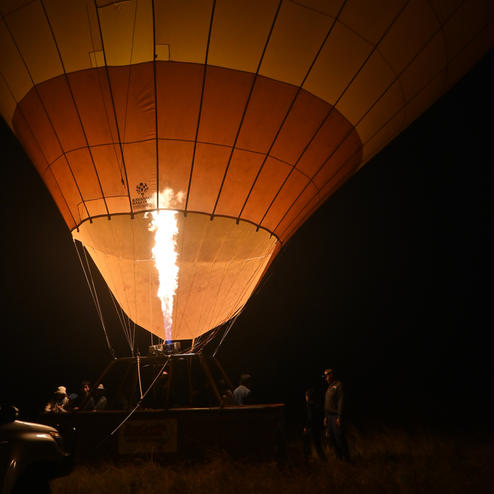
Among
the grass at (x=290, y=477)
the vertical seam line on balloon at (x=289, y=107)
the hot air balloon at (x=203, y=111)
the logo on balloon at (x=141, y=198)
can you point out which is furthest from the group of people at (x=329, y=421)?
the logo on balloon at (x=141, y=198)

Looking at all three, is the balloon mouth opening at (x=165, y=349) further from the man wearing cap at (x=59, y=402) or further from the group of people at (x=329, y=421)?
the group of people at (x=329, y=421)

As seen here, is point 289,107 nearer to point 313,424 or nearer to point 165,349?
point 165,349

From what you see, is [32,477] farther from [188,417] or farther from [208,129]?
[208,129]

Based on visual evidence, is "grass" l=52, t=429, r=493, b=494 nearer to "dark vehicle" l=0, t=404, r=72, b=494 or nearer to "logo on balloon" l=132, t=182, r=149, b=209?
"dark vehicle" l=0, t=404, r=72, b=494

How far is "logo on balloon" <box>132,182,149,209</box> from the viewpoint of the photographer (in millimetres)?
5168

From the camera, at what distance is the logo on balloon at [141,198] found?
5.17m

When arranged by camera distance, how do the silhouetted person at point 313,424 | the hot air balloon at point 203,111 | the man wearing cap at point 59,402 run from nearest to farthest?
the hot air balloon at point 203,111
the silhouetted person at point 313,424
the man wearing cap at point 59,402

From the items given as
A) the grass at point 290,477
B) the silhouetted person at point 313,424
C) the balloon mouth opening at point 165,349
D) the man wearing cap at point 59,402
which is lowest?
the grass at point 290,477

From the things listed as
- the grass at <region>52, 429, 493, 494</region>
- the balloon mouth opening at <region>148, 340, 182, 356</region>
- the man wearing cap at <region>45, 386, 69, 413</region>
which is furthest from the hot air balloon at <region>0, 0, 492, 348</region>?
the grass at <region>52, 429, 493, 494</region>

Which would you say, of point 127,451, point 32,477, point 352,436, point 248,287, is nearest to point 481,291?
point 352,436

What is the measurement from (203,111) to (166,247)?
1367 mm

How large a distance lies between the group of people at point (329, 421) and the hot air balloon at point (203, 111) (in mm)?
1350

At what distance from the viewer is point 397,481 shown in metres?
4.02

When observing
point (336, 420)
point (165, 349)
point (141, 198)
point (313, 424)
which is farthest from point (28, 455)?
point (313, 424)
